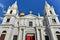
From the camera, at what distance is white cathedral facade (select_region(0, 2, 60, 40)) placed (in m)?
32.2

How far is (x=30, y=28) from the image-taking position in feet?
115

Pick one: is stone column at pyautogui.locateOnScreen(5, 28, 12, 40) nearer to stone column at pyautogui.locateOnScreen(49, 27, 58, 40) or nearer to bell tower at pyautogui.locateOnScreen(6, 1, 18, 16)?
bell tower at pyautogui.locateOnScreen(6, 1, 18, 16)

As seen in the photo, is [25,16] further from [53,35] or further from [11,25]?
[53,35]

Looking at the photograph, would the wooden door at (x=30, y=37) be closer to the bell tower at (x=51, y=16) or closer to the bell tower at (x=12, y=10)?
the bell tower at (x=51, y=16)

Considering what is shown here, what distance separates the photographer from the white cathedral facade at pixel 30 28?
106 feet

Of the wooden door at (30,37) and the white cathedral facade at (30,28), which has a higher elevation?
the white cathedral facade at (30,28)

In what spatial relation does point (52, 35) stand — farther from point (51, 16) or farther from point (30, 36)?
point (51, 16)

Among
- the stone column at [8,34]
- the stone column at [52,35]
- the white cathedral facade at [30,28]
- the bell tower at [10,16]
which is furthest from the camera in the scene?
the bell tower at [10,16]

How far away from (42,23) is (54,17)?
387 centimetres

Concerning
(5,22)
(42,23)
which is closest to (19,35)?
(5,22)

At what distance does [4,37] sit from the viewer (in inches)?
1243

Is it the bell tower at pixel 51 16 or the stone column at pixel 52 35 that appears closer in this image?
the stone column at pixel 52 35

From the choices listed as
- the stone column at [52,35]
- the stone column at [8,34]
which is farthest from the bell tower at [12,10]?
the stone column at [52,35]

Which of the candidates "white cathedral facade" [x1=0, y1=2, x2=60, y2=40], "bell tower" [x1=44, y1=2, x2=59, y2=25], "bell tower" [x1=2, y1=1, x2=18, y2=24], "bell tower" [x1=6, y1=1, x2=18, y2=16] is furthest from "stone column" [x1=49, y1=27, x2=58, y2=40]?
"bell tower" [x1=6, y1=1, x2=18, y2=16]
